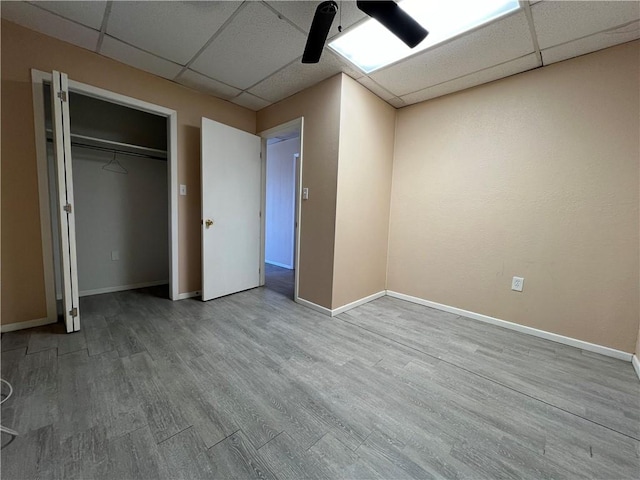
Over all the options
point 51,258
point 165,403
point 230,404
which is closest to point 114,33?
point 51,258

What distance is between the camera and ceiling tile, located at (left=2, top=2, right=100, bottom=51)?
5.85ft

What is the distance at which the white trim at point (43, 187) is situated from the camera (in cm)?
206

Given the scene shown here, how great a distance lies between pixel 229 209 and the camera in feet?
10.1

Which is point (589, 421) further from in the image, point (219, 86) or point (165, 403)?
point (219, 86)

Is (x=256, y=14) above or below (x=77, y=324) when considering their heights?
above

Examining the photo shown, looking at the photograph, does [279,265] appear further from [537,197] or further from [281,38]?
[537,197]

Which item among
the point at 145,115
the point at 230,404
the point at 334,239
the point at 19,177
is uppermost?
the point at 145,115

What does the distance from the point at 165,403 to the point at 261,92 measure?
3.03 metres

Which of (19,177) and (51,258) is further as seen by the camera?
(51,258)

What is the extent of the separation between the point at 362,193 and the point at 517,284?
1.75 meters

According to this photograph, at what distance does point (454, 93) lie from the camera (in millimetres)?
2684

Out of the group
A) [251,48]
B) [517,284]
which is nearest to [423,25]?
[251,48]

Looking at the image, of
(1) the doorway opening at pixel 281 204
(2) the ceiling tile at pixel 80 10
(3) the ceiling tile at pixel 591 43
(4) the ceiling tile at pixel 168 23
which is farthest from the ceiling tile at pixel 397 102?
(2) the ceiling tile at pixel 80 10

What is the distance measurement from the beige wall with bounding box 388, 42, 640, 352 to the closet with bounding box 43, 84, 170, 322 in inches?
131
